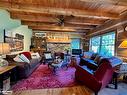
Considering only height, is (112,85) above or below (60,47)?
below

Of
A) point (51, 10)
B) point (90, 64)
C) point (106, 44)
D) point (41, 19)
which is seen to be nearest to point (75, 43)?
point (106, 44)

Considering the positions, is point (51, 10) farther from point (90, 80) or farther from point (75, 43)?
point (75, 43)

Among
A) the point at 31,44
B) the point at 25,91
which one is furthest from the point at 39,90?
the point at 31,44

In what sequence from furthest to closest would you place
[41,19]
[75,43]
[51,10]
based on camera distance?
1. [75,43]
2. [41,19]
3. [51,10]

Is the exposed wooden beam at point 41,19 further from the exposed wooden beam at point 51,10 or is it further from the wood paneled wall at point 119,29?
the exposed wooden beam at point 51,10

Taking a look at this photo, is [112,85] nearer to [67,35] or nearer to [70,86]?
[70,86]

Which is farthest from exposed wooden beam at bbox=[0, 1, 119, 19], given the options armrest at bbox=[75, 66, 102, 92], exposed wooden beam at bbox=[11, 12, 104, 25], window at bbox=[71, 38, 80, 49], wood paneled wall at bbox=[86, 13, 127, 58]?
window at bbox=[71, 38, 80, 49]

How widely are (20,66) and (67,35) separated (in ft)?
21.9

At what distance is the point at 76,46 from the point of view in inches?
434

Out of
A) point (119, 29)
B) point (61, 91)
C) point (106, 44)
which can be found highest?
point (119, 29)

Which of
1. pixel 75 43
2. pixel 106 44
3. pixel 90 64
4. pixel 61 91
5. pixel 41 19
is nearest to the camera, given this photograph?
pixel 61 91

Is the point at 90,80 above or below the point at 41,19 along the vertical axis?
below

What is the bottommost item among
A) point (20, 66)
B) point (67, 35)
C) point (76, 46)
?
point (20, 66)

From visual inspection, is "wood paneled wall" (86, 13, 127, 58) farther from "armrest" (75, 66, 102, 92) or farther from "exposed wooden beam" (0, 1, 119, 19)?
"armrest" (75, 66, 102, 92)
